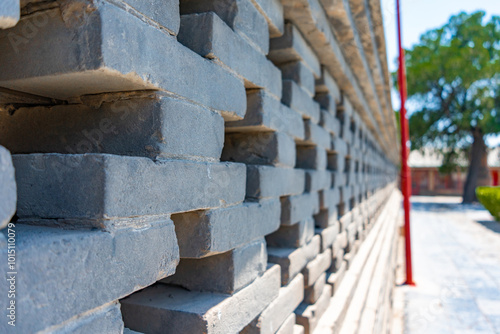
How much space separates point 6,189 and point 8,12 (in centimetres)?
26

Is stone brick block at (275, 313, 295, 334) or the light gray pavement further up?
stone brick block at (275, 313, 295, 334)

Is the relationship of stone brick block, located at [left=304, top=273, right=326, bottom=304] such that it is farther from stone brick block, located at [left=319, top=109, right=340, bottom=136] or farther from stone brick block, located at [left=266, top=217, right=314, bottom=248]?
stone brick block, located at [left=319, top=109, right=340, bottom=136]

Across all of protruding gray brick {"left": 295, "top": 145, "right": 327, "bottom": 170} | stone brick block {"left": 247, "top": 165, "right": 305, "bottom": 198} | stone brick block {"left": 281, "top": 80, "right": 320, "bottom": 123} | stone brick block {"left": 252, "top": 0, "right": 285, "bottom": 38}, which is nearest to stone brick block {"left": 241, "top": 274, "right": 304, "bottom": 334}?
stone brick block {"left": 247, "top": 165, "right": 305, "bottom": 198}

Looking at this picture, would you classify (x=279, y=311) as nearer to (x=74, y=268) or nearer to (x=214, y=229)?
(x=214, y=229)

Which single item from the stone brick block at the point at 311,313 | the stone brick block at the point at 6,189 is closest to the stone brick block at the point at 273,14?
the stone brick block at the point at 6,189

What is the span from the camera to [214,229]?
1.11 metres

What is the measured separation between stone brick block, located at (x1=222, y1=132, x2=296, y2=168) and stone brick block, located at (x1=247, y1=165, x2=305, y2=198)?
2.1 inches

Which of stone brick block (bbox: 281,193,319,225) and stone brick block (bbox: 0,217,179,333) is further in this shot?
stone brick block (bbox: 281,193,319,225)

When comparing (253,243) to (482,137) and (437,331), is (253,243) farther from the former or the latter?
(482,137)

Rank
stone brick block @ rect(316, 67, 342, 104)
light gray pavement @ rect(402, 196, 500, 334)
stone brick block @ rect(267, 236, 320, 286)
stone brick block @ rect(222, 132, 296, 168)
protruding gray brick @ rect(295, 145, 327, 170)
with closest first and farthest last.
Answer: stone brick block @ rect(222, 132, 296, 168) → stone brick block @ rect(267, 236, 320, 286) → protruding gray brick @ rect(295, 145, 327, 170) → stone brick block @ rect(316, 67, 342, 104) → light gray pavement @ rect(402, 196, 500, 334)

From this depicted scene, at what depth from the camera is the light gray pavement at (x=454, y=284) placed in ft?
16.2

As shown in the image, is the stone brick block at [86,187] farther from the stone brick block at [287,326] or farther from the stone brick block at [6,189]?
the stone brick block at [287,326]

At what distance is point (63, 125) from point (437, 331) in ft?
16.0

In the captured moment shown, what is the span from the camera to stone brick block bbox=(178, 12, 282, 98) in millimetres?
1127
